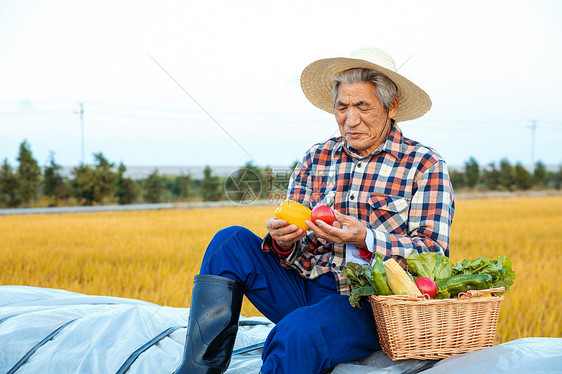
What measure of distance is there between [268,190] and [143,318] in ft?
3.51

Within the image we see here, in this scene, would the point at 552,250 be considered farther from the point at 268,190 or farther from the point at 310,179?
the point at 310,179

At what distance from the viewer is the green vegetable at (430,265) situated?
167 cm

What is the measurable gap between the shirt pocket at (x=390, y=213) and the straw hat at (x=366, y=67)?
1.50 ft

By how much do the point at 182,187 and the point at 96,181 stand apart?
2151mm

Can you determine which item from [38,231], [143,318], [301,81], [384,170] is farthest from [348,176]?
[38,231]

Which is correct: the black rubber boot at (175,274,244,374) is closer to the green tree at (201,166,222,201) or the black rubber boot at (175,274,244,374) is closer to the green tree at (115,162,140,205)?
the green tree at (201,166,222,201)

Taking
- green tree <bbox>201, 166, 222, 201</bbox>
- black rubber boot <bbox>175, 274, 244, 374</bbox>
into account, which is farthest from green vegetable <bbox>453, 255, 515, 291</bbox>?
green tree <bbox>201, 166, 222, 201</bbox>

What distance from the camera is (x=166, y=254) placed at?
459 cm

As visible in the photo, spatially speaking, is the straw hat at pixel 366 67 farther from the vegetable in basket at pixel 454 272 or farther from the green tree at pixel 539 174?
the green tree at pixel 539 174

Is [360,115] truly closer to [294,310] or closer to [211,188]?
[294,310]

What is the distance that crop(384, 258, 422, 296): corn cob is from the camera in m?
1.56

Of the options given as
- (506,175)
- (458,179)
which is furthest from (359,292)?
(506,175)

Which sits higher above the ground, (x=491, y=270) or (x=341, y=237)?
(x=341, y=237)

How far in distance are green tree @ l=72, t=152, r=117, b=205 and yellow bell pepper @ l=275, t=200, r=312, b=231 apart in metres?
9.08
